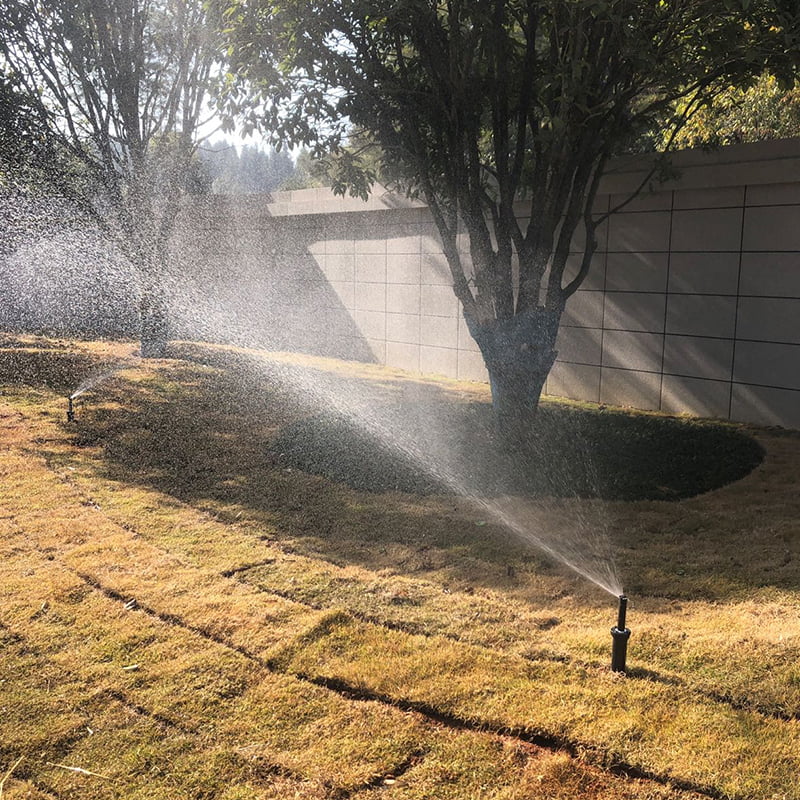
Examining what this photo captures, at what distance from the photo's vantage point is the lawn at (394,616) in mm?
2658

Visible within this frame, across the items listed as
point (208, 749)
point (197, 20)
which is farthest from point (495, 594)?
point (197, 20)

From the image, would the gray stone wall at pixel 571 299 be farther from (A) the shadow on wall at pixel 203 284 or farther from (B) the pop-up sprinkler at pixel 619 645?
(B) the pop-up sprinkler at pixel 619 645

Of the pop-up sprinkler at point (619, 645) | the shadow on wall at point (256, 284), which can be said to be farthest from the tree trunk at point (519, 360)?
the shadow on wall at point (256, 284)

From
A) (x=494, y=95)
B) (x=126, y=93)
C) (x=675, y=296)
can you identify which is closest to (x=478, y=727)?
(x=494, y=95)

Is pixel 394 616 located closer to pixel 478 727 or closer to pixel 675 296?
pixel 478 727

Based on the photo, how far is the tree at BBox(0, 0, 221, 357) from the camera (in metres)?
11.8

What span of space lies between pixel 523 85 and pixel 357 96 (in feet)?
5.27

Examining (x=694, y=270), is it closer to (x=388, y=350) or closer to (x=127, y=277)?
(x=388, y=350)

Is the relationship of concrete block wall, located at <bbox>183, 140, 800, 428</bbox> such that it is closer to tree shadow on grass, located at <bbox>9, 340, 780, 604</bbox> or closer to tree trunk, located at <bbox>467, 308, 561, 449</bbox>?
tree shadow on grass, located at <bbox>9, 340, 780, 604</bbox>

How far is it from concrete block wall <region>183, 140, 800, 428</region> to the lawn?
98cm

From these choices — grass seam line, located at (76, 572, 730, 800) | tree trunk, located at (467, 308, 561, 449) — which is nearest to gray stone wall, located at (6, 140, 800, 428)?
tree trunk, located at (467, 308, 561, 449)

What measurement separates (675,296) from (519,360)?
2314 millimetres

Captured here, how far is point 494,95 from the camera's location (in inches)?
287

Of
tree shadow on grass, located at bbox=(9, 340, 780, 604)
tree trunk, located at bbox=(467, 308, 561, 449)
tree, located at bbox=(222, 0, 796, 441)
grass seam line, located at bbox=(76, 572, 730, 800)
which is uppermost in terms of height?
tree, located at bbox=(222, 0, 796, 441)
